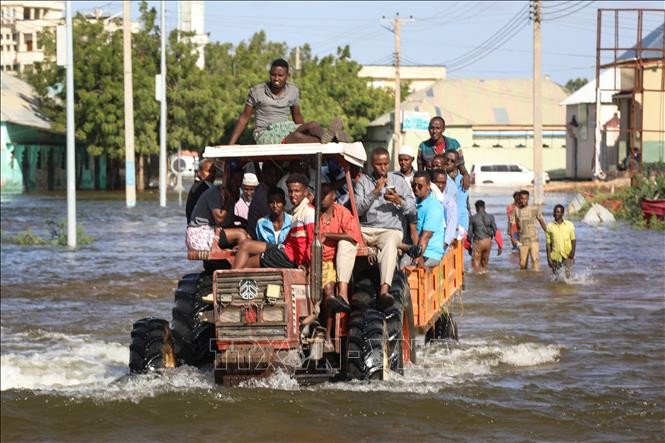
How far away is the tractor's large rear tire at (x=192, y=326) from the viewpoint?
12.5 m

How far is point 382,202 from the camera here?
12.9 metres

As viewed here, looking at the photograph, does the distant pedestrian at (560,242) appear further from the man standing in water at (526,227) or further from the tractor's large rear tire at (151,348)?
the tractor's large rear tire at (151,348)

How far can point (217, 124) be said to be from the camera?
71.6m

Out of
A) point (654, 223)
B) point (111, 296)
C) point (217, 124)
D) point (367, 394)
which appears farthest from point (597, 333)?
point (217, 124)

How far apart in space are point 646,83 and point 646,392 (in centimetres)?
4281

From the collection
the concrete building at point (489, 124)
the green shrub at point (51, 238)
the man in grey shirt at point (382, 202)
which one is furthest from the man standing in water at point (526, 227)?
the concrete building at point (489, 124)

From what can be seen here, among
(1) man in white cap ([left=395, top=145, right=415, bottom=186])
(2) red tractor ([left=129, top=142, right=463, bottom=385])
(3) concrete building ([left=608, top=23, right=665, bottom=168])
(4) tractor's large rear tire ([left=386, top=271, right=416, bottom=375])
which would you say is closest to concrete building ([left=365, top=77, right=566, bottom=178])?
(3) concrete building ([left=608, top=23, right=665, bottom=168])

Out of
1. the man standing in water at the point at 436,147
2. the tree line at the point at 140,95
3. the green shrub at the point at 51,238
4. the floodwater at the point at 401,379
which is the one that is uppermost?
the tree line at the point at 140,95

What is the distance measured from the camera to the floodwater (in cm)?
1136

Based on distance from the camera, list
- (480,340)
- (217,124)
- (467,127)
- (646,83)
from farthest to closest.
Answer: (467,127) < (217,124) < (646,83) < (480,340)

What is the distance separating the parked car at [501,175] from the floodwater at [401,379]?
150 ft

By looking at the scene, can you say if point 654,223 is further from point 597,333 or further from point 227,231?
point 227,231

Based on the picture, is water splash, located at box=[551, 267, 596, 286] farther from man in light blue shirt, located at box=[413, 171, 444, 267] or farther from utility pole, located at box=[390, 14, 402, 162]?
utility pole, located at box=[390, 14, 402, 162]

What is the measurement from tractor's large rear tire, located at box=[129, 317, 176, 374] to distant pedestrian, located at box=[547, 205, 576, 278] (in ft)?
39.0
